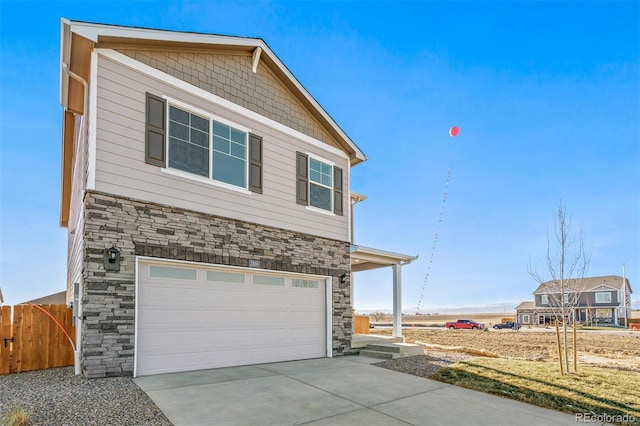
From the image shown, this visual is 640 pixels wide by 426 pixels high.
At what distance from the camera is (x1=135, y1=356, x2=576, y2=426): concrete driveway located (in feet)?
17.0

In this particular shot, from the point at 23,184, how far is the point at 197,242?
49.9ft

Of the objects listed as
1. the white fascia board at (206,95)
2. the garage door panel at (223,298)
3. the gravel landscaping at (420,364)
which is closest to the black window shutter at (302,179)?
the white fascia board at (206,95)

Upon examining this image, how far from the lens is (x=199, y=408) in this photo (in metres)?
5.39

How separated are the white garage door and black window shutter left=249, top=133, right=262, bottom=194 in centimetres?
200

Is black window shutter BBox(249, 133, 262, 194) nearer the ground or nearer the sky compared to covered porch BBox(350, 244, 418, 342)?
nearer the sky

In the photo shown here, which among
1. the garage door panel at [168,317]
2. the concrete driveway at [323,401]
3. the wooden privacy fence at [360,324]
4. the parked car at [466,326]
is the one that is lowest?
the parked car at [466,326]

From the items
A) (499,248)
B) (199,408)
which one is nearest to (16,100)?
(199,408)

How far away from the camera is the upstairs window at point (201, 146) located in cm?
798

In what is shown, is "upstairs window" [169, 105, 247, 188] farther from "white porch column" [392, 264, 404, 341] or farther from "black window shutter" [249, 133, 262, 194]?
"white porch column" [392, 264, 404, 341]

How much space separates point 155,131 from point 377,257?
26.0ft

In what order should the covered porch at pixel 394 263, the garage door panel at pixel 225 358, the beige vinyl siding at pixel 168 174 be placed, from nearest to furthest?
the beige vinyl siding at pixel 168 174
the garage door panel at pixel 225 358
the covered porch at pixel 394 263

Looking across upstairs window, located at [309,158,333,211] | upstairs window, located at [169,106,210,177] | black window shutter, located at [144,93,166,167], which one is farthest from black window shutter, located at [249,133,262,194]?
black window shutter, located at [144,93,166,167]

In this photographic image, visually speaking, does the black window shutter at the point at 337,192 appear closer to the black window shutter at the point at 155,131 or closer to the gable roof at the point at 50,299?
the black window shutter at the point at 155,131

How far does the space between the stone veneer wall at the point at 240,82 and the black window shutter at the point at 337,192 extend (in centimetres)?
86
